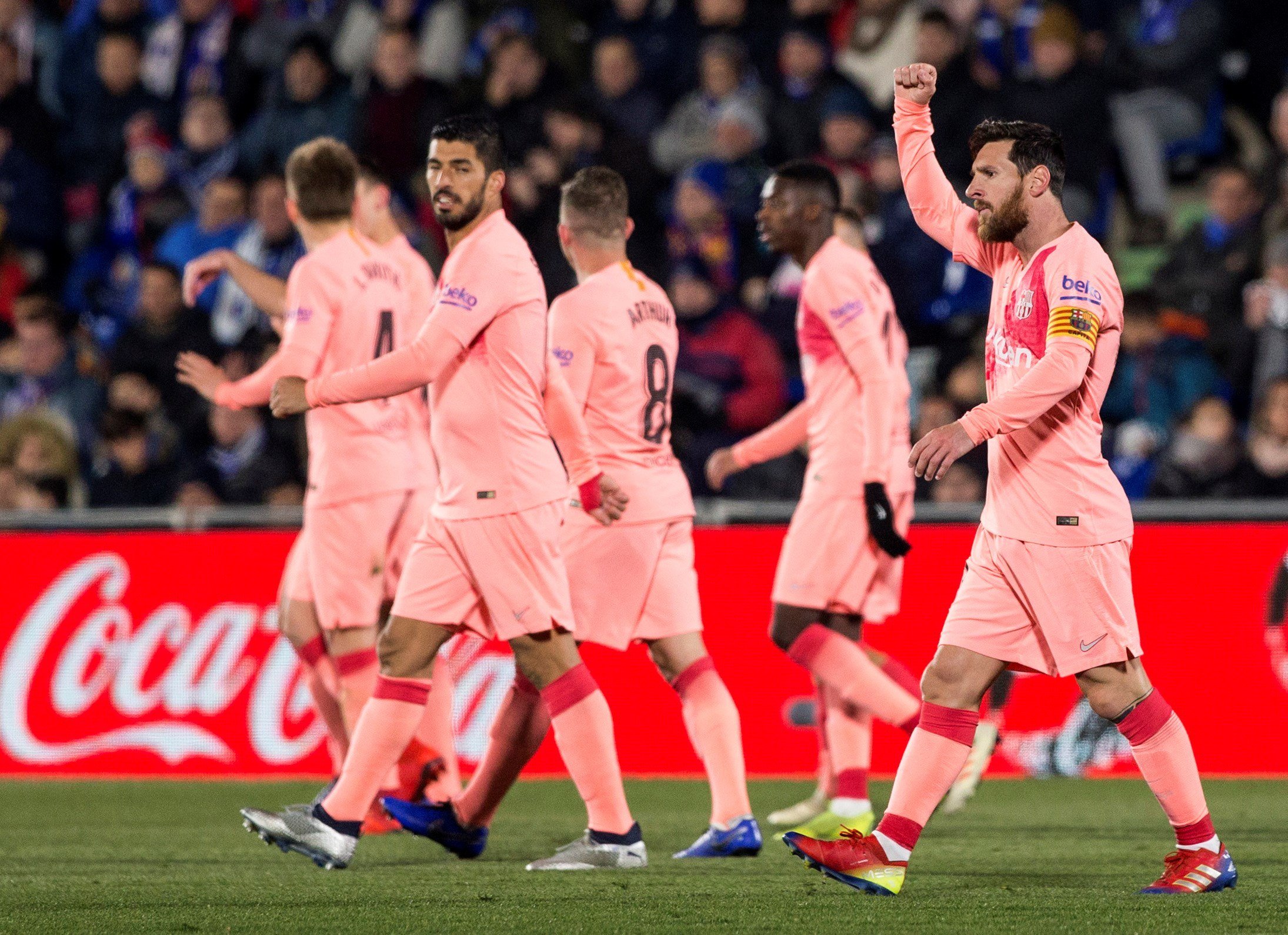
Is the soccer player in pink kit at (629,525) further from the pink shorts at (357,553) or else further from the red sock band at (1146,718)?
the red sock band at (1146,718)

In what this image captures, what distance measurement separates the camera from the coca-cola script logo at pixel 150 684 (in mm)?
10047

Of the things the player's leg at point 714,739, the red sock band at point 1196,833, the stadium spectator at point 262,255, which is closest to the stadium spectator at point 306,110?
the stadium spectator at point 262,255

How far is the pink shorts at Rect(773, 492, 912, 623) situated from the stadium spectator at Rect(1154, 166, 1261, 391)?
4.65 metres

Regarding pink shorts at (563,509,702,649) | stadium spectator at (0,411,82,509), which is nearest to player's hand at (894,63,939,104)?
pink shorts at (563,509,702,649)

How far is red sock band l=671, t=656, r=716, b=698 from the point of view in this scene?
686 cm

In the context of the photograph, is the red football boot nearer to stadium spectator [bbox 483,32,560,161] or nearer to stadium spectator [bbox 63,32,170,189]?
stadium spectator [bbox 483,32,560,161]

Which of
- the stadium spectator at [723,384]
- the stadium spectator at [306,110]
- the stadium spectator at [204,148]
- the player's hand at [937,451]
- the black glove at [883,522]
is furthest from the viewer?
the stadium spectator at [204,148]

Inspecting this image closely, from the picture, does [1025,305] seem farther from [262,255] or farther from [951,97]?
[262,255]

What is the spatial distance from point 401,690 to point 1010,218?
240cm

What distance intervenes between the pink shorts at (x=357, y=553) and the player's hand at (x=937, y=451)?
3075 mm

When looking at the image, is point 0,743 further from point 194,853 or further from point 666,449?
point 666,449

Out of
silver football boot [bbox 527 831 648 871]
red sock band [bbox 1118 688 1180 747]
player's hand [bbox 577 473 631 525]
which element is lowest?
silver football boot [bbox 527 831 648 871]

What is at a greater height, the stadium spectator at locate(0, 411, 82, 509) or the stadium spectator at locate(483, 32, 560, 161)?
the stadium spectator at locate(483, 32, 560, 161)

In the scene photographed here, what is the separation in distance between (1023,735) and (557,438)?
4143 mm
